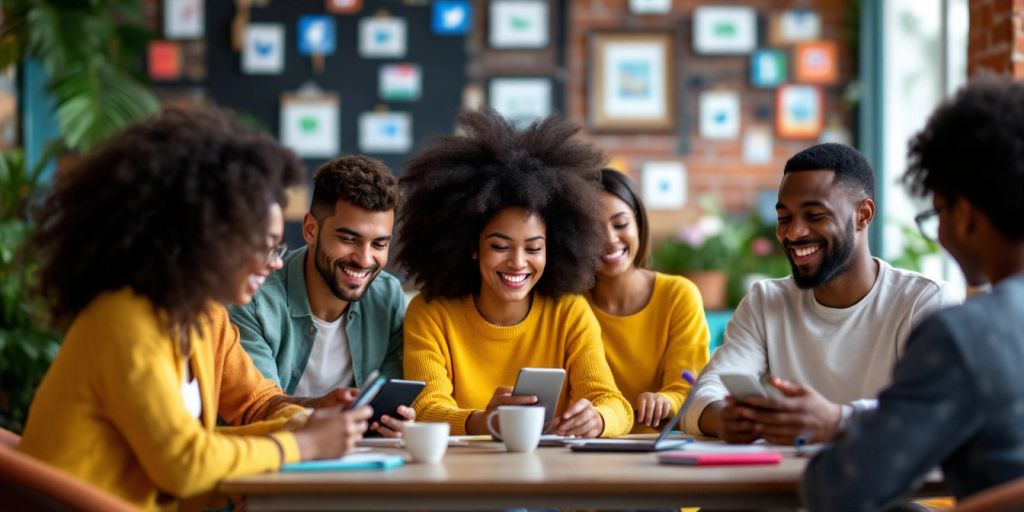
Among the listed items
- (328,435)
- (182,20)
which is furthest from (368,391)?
(182,20)

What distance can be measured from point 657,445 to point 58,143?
12.9 ft

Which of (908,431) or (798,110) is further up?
(798,110)

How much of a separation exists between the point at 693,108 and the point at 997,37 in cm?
276

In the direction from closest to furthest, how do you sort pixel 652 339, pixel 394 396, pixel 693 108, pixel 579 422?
pixel 394 396 → pixel 579 422 → pixel 652 339 → pixel 693 108

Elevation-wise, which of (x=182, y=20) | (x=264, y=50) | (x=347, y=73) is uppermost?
(x=182, y=20)

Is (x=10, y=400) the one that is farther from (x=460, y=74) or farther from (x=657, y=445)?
(x=657, y=445)

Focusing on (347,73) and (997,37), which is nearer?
(997,37)

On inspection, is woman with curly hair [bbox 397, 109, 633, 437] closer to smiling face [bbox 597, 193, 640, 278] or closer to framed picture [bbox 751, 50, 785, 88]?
smiling face [bbox 597, 193, 640, 278]

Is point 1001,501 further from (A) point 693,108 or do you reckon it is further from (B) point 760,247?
(A) point 693,108

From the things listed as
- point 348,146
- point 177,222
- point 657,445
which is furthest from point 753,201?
point 177,222

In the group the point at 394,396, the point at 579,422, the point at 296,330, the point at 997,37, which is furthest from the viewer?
the point at 997,37

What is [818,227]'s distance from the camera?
8.51ft

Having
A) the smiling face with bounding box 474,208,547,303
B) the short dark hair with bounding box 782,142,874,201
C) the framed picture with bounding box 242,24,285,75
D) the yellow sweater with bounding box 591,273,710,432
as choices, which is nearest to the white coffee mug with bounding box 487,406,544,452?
the smiling face with bounding box 474,208,547,303

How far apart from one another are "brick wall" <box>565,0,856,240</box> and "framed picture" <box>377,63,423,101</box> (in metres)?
0.81
